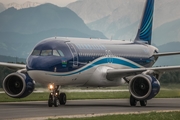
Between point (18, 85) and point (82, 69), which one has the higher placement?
point (82, 69)

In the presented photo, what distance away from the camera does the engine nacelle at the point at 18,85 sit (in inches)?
1537

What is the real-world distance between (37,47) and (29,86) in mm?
3983

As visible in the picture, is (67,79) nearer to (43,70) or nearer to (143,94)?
(43,70)

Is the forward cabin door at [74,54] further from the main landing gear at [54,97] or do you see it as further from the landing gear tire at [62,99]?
the landing gear tire at [62,99]

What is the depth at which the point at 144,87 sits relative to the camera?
38031 millimetres

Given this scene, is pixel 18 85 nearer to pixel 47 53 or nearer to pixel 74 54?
pixel 74 54

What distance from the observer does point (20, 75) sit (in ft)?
129

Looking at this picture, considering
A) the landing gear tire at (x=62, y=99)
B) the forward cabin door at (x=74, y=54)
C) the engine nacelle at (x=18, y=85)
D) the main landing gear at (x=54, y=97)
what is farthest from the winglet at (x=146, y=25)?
the main landing gear at (x=54, y=97)

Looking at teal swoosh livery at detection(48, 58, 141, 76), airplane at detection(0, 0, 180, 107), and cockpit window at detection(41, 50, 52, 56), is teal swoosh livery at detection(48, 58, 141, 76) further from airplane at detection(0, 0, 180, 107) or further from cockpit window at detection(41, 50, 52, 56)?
cockpit window at detection(41, 50, 52, 56)

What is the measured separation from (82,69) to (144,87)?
4.12 m

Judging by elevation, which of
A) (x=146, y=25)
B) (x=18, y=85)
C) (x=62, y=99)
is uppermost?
(x=146, y=25)

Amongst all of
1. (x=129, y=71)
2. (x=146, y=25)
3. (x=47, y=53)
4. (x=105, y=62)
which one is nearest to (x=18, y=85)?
(x=47, y=53)

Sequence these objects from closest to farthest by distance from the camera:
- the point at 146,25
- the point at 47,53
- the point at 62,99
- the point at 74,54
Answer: the point at 47,53
the point at 74,54
the point at 62,99
the point at 146,25

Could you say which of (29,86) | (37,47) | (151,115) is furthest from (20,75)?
(151,115)
